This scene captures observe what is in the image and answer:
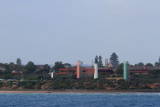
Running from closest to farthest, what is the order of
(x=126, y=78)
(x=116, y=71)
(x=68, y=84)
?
(x=68, y=84) → (x=126, y=78) → (x=116, y=71)

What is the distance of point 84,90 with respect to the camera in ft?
315

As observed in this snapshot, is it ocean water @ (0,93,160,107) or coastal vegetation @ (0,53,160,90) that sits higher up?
coastal vegetation @ (0,53,160,90)

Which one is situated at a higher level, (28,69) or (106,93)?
(28,69)

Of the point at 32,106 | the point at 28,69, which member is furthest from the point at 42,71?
the point at 32,106

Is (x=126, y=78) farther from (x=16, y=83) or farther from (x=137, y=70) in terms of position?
(x=16, y=83)

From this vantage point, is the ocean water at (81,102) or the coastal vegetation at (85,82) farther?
the coastal vegetation at (85,82)

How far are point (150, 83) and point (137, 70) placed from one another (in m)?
21.4

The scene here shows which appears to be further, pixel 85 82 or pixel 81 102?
pixel 85 82

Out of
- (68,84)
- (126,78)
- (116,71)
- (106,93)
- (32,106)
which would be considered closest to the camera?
(32,106)

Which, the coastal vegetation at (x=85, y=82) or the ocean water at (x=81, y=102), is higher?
the coastal vegetation at (x=85, y=82)

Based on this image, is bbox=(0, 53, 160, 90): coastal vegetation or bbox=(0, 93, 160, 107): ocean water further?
bbox=(0, 53, 160, 90): coastal vegetation

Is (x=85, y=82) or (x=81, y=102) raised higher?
(x=85, y=82)

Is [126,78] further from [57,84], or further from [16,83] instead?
[16,83]

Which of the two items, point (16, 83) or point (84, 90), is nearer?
point (84, 90)
